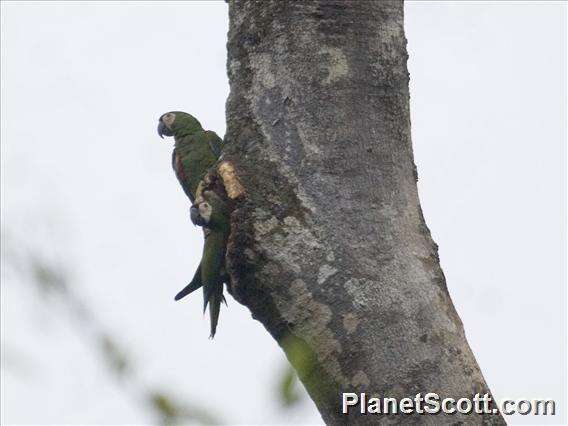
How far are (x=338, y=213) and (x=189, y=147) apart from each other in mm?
A: 1652

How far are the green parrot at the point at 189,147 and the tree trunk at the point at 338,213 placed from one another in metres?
1.05

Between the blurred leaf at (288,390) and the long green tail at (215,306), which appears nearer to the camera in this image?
the blurred leaf at (288,390)

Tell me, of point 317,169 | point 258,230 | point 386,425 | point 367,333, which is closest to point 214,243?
point 258,230

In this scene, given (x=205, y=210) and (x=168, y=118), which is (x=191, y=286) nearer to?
(x=205, y=210)

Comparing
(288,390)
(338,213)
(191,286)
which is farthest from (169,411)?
(191,286)

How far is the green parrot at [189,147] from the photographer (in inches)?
154

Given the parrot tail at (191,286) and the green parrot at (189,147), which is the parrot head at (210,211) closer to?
the parrot tail at (191,286)

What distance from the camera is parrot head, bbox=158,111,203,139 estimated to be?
435cm

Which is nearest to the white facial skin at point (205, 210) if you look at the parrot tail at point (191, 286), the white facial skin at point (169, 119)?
the parrot tail at point (191, 286)

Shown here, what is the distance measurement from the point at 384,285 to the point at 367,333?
5.9 inches

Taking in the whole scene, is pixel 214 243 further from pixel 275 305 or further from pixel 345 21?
pixel 345 21

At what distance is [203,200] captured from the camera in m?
2.86

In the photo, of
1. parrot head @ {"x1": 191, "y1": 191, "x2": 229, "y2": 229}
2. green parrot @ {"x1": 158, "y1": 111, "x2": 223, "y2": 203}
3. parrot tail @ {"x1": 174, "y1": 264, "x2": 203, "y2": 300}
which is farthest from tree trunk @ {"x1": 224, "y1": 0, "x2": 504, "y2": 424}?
green parrot @ {"x1": 158, "y1": 111, "x2": 223, "y2": 203}

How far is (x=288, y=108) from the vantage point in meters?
2.74
